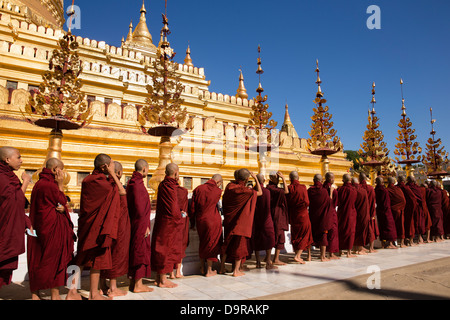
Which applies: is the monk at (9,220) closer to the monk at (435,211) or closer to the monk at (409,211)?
the monk at (409,211)

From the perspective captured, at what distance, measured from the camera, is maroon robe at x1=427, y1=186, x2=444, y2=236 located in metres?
9.64

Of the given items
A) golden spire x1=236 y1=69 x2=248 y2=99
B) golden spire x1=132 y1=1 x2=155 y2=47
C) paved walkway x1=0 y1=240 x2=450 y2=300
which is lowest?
paved walkway x1=0 y1=240 x2=450 y2=300

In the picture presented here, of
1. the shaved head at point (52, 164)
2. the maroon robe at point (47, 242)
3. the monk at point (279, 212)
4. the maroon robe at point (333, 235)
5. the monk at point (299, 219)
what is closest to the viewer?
the maroon robe at point (47, 242)

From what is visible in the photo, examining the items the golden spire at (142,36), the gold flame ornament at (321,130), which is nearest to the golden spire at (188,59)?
the golden spire at (142,36)

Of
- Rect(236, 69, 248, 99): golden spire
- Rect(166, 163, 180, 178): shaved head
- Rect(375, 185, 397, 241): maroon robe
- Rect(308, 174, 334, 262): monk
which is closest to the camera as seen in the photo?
Rect(166, 163, 180, 178): shaved head

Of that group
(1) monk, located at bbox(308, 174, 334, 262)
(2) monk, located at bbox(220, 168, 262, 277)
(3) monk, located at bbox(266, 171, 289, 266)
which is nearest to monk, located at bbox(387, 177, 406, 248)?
(1) monk, located at bbox(308, 174, 334, 262)

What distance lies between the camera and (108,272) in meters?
3.93

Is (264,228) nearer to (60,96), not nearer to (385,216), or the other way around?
(385,216)

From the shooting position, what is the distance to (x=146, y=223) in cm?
436

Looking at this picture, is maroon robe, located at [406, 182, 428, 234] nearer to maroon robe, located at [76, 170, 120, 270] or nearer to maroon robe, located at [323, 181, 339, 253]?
maroon robe, located at [323, 181, 339, 253]

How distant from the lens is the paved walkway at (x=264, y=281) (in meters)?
3.99

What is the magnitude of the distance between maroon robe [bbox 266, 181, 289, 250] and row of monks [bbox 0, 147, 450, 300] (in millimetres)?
21

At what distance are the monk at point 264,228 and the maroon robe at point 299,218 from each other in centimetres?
73
